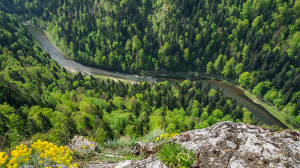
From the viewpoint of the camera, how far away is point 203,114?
73.8 m

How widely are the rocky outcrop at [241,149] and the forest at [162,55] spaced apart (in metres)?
45.0

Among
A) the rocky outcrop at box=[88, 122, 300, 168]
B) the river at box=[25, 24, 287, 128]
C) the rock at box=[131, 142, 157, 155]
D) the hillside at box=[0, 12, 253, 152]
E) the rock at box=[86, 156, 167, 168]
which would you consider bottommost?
the river at box=[25, 24, 287, 128]

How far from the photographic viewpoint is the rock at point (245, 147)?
264 inches

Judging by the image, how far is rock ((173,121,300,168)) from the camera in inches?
264

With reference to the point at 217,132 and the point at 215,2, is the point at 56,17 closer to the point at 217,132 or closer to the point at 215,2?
the point at 215,2

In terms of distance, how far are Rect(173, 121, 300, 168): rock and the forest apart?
4528 centimetres

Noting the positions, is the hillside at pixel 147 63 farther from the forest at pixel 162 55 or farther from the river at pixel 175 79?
the river at pixel 175 79

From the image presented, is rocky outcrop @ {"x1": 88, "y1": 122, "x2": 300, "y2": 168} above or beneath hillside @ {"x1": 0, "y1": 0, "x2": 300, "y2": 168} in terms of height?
above

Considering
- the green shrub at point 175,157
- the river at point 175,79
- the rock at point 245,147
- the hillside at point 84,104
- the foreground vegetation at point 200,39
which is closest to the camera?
the green shrub at point 175,157

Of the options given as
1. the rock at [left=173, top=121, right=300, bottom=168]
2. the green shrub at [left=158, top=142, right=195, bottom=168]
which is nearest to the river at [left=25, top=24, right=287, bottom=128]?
the rock at [left=173, top=121, right=300, bottom=168]

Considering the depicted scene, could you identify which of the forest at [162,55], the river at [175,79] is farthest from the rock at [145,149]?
the river at [175,79]

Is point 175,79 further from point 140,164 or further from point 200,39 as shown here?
point 140,164

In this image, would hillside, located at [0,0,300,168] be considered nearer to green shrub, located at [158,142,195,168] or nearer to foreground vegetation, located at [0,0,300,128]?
foreground vegetation, located at [0,0,300,128]

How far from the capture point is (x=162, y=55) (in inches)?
4624
